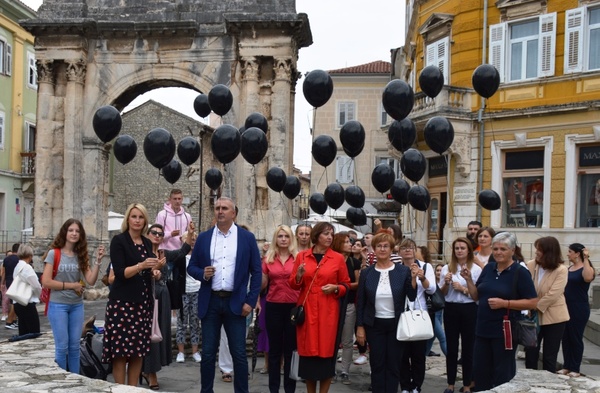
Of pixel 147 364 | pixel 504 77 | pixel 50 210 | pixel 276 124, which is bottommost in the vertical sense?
pixel 147 364

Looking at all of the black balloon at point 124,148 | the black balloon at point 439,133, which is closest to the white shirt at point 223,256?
the black balloon at point 439,133

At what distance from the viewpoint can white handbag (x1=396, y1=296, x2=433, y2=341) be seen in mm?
7172

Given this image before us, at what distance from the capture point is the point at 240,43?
1748 centimetres

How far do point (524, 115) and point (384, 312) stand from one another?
1452 cm

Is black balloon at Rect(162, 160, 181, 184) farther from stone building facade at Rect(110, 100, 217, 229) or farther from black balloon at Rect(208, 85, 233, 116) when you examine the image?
stone building facade at Rect(110, 100, 217, 229)

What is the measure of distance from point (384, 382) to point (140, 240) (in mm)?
2894

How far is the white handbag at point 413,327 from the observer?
717 cm

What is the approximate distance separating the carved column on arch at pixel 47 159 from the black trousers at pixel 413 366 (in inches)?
500

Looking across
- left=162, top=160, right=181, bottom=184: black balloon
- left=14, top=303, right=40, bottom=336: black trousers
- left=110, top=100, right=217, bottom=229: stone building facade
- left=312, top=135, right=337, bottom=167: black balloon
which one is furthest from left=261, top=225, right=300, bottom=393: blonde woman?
left=110, top=100, right=217, bottom=229: stone building facade

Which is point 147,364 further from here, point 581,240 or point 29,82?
point 29,82

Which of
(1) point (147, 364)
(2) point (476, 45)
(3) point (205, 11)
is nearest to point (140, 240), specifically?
(1) point (147, 364)

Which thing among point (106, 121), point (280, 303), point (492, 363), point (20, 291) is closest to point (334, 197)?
point (106, 121)

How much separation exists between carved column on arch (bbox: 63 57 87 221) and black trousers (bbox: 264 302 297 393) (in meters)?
11.4

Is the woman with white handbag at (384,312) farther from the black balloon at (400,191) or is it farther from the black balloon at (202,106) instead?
the black balloon at (202,106)
